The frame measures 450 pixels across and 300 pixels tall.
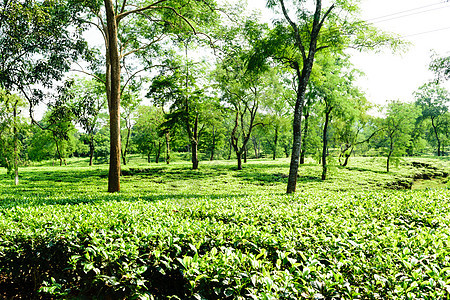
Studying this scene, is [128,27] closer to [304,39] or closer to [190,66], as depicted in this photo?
[190,66]

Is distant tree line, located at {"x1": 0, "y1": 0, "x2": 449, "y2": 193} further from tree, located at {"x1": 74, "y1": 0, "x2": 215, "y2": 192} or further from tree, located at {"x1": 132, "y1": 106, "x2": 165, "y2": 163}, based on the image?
tree, located at {"x1": 132, "y1": 106, "x2": 165, "y2": 163}

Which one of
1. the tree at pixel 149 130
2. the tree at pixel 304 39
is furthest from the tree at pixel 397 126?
the tree at pixel 149 130

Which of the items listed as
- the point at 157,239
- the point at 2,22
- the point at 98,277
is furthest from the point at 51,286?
the point at 2,22

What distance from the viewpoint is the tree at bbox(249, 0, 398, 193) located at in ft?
36.4

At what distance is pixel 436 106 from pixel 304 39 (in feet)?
192

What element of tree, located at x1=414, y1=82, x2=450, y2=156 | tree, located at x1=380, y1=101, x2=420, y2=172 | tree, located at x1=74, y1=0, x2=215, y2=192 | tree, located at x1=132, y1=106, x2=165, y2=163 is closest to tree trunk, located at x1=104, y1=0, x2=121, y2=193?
tree, located at x1=74, y1=0, x2=215, y2=192

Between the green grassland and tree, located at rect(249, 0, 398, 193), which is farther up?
tree, located at rect(249, 0, 398, 193)

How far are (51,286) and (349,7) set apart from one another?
14442 mm

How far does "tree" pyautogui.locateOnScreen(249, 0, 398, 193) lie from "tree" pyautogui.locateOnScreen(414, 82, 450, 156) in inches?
2150

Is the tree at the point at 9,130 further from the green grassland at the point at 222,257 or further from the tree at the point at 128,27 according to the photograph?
the green grassland at the point at 222,257

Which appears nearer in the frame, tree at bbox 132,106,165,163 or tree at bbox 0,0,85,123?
tree at bbox 0,0,85,123

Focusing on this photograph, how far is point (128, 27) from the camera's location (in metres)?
18.0

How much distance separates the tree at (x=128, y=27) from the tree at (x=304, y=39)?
381cm

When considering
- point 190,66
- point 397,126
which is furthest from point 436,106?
point 190,66
